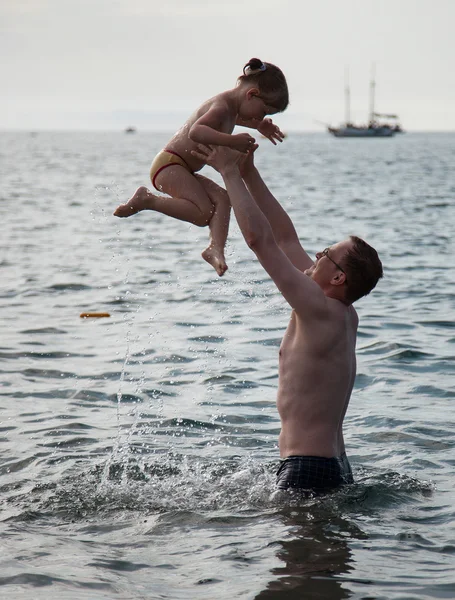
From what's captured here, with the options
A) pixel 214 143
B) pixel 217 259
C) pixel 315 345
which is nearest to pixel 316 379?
pixel 315 345

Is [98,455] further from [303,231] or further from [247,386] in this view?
[303,231]

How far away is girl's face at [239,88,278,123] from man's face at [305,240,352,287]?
87 cm

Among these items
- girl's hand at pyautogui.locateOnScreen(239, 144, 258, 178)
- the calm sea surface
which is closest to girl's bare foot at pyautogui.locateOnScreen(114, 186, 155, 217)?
girl's hand at pyautogui.locateOnScreen(239, 144, 258, 178)

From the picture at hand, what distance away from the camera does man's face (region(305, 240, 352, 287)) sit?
19.6ft

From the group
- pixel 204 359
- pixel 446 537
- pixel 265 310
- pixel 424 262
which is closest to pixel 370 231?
pixel 424 262

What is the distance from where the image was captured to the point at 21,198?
36250mm

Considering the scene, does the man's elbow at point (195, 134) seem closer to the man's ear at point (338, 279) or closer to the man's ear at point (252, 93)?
the man's ear at point (252, 93)

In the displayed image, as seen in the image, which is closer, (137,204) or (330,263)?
(330,263)

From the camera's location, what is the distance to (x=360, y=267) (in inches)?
233

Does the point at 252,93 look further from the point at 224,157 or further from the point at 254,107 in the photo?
the point at 224,157

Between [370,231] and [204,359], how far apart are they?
1339cm

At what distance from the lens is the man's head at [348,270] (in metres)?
5.92

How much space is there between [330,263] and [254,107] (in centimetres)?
101

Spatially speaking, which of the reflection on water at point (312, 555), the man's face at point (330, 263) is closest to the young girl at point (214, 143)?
the man's face at point (330, 263)
